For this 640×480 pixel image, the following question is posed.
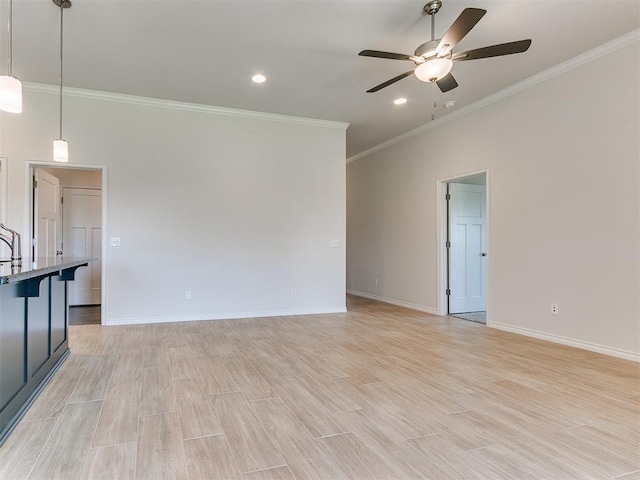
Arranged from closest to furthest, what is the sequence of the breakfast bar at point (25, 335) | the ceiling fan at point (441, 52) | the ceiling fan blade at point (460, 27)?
the breakfast bar at point (25, 335), the ceiling fan blade at point (460, 27), the ceiling fan at point (441, 52)

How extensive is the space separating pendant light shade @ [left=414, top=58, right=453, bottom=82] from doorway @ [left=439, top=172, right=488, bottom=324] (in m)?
2.62

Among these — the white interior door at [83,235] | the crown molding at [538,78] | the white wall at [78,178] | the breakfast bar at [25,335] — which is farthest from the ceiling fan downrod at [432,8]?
the white interior door at [83,235]

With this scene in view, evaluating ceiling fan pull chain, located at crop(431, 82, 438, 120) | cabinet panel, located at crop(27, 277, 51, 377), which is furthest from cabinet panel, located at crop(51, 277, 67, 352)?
ceiling fan pull chain, located at crop(431, 82, 438, 120)

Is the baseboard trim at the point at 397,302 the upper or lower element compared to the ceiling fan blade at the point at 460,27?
lower

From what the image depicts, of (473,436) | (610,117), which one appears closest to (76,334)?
(473,436)

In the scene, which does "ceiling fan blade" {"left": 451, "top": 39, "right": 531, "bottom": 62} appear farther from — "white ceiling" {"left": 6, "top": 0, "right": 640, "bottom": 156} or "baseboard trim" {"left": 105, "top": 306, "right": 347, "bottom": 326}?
"baseboard trim" {"left": 105, "top": 306, "right": 347, "bottom": 326}

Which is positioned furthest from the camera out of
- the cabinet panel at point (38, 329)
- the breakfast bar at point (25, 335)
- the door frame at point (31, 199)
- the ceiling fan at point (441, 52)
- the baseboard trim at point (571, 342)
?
the door frame at point (31, 199)

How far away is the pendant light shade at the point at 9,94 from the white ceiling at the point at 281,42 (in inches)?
38.1

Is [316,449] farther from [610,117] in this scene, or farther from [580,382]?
[610,117]

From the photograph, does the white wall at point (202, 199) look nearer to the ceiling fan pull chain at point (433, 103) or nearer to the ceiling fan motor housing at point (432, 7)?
the ceiling fan pull chain at point (433, 103)

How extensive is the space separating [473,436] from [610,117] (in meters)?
3.30

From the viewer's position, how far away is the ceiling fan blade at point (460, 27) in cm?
233

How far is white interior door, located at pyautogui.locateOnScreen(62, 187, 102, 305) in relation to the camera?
630 centimetres

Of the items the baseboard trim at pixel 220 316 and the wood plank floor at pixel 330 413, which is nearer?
the wood plank floor at pixel 330 413
